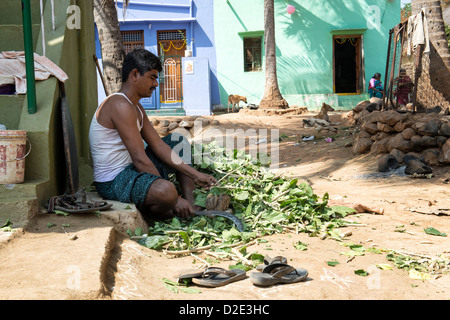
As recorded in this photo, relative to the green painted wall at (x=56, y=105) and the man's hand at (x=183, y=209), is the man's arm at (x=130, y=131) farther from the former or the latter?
the green painted wall at (x=56, y=105)

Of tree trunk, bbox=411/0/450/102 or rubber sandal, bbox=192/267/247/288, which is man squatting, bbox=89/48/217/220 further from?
tree trunk, bbox=411/0/450/102

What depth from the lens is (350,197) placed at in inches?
200

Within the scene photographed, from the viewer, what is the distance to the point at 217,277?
2527mm

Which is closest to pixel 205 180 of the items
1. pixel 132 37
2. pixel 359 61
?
pixel 132 37

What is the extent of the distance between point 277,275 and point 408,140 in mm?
4965

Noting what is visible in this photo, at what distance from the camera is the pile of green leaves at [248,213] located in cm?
332

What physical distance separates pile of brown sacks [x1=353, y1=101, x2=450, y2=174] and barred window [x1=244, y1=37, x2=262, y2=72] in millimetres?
11014

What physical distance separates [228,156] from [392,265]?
2897mm

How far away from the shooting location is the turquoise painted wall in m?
17.6

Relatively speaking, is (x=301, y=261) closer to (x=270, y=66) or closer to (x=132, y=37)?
(x=270, y=66)

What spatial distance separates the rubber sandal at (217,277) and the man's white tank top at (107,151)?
1.58 meters

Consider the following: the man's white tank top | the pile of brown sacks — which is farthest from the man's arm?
the pile of brown sacks

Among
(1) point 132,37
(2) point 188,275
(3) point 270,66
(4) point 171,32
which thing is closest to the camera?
(2) point 188,275
